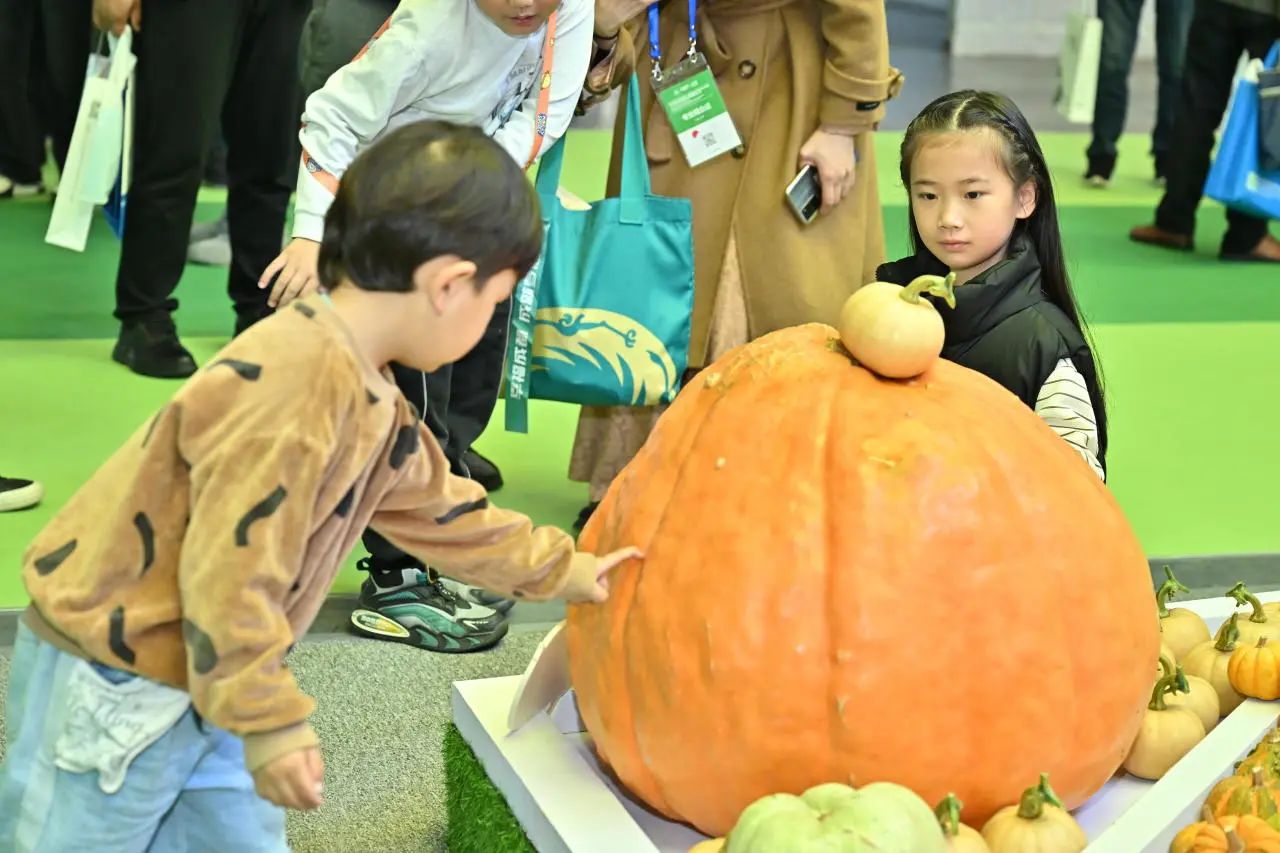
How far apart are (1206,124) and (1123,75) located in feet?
4.42

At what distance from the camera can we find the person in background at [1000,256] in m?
2.46

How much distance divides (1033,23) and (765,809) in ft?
42.4

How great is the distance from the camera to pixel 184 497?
64.1 inches

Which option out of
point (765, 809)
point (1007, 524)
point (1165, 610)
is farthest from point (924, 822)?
point (1165, 610)

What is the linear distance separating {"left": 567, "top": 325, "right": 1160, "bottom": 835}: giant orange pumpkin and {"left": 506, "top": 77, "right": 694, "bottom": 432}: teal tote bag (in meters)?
1.30

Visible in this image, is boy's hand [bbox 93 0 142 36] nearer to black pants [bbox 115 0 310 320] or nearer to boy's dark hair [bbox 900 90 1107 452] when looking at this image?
black pants [bbox 115 0 310 320]

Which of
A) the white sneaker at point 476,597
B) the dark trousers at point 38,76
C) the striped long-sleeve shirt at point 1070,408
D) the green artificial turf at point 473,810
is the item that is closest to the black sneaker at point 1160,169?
the dark trousers at point 38,76

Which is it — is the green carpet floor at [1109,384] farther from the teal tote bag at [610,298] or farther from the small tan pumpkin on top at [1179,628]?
the small tan pumpkin on top at [1179,628]

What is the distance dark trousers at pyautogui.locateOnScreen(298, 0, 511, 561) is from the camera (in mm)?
3000

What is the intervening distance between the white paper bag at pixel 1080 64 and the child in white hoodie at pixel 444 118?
538 cm

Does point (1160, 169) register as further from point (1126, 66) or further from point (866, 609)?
point (866, 609)

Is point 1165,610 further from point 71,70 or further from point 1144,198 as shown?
point 1144,198

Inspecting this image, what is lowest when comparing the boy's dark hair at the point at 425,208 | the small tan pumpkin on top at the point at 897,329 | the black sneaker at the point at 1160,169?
the black sneaker at the point at 1160,169

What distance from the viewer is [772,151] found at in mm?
3391
